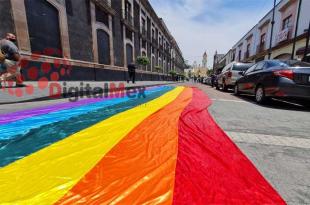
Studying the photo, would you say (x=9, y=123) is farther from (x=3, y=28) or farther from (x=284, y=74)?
(x=3, y=28)

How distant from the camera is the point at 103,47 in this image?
15000 millimetres

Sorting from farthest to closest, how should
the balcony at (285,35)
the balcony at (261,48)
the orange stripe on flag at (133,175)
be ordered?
the balcony at (261,48)
the balcony at (285,35)
the orange stripe on flag at (133,175)

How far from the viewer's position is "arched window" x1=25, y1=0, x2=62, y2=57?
845 centimetres

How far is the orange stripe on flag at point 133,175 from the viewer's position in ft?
3.68

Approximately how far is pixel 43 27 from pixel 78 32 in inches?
110

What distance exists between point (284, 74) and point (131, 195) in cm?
531

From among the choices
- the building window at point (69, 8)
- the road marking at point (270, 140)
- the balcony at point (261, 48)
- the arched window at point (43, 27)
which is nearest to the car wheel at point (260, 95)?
the road marking at point (270, 140)

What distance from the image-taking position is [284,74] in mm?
4688

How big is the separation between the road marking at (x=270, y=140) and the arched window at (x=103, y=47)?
45.3 ft

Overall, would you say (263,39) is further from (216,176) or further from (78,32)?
(216,176)

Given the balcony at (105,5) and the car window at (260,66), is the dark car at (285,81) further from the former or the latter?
the balcony at (105,5)

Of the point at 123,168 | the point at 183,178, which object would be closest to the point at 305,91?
the point at 183,178

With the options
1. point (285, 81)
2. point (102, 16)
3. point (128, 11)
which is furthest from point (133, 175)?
point (128, 11)

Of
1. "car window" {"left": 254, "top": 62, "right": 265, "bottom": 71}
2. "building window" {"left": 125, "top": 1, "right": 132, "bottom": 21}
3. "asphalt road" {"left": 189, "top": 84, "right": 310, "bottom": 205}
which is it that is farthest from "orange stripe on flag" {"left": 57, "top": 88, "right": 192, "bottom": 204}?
"building window" {"left": 125, "top": 1, "right": 132, "bottom": 21}
